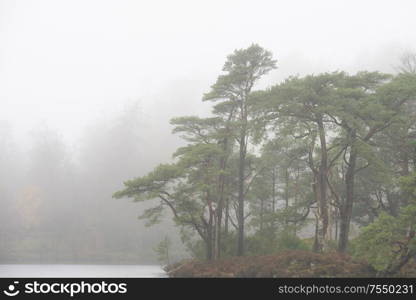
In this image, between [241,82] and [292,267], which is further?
[241,82]

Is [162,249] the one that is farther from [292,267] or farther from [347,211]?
[347,211]

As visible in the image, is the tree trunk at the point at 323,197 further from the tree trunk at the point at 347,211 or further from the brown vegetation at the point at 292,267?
the brown vegetation at the point at 292,267

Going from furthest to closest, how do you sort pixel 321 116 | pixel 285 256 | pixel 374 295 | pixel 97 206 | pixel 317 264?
1. pixel 97 206
2. pixel 321 116
3. pixel 285 256
4. pixel 317 264
5. pixel 374 295

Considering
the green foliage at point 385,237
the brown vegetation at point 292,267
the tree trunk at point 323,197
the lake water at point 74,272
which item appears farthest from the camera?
the lake water at point 74,272

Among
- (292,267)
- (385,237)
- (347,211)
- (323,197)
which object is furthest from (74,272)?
(385,237)

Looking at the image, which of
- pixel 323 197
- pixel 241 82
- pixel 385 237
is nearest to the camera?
pixel 385 237

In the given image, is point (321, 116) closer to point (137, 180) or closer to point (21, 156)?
point (137, 180)

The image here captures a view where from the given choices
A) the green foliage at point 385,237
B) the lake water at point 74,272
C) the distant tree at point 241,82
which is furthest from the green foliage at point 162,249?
the green foliage at point 385,237

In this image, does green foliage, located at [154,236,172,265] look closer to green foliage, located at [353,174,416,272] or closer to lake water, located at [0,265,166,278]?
lake water, located at [0,265,166,278]

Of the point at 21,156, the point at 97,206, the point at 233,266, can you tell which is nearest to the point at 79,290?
the point at 233,266

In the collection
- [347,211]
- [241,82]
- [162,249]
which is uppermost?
[241,82]

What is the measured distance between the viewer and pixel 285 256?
21.6m

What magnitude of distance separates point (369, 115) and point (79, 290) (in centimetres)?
1779

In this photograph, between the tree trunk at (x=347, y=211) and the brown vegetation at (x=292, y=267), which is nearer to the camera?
the brown vegetation at (x=292, y=267)
